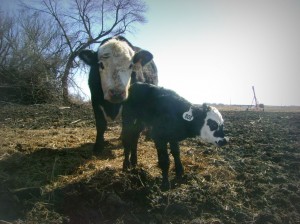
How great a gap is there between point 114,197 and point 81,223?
54 cm

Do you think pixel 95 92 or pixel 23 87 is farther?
pixel 23 87

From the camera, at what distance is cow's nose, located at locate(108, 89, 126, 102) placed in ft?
16.8

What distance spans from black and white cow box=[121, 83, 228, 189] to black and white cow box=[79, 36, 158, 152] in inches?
10.6

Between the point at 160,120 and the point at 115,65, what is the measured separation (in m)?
1.38

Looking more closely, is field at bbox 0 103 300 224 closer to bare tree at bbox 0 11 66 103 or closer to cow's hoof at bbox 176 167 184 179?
cow's hoof at bbox 176 167 184 179

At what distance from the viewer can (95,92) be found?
20.5 ft

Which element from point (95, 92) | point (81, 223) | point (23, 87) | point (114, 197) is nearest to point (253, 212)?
point (114, 197)

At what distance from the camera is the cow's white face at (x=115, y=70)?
516 centimetres

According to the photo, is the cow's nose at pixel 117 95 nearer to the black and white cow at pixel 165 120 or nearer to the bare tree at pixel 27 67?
the black and white cow at pixel 165 120

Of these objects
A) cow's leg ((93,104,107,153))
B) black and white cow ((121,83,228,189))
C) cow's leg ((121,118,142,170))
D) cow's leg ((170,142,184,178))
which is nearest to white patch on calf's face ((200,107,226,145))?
black and white cow ((121,83,228,189))

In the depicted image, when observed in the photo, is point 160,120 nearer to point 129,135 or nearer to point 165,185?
point 129,135

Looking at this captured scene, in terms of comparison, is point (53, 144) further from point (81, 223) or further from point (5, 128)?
point (81, 223)

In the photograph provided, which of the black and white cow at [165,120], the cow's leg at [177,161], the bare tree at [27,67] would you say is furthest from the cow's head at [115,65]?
the bare tree at [27,67]

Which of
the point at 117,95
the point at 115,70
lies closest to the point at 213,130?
the point at 117,95
